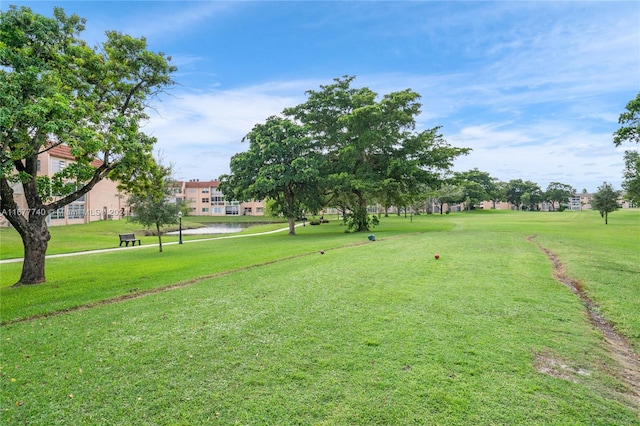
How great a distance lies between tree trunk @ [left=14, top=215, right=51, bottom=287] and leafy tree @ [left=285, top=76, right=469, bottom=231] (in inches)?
782

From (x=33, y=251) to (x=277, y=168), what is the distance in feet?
58.8

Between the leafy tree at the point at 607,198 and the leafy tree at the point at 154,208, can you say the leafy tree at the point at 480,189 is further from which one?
the leafy tree at the point at 154,208

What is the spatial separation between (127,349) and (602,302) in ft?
33.2

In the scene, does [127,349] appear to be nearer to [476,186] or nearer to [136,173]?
[136,173]

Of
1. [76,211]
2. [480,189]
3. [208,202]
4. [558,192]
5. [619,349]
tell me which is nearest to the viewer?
[619,349]

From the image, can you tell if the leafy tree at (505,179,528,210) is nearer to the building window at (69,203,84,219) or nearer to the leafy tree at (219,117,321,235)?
the leafy tree at (219,117,321,235)

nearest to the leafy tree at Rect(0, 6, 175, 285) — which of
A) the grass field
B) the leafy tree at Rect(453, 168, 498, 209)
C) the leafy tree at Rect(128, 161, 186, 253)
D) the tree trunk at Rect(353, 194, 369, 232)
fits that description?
the grass field

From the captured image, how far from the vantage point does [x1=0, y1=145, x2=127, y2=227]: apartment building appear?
37906mm

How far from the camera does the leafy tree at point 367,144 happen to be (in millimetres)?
28062

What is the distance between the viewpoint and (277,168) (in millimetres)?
27359

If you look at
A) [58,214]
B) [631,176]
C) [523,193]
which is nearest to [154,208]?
[58,214]

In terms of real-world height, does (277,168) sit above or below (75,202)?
above

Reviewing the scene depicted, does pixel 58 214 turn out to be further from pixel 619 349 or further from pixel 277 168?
pixel 619 349

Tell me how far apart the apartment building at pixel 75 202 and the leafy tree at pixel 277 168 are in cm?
1436
